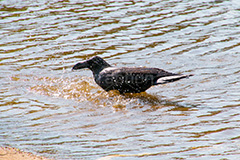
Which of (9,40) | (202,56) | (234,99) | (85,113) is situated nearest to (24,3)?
(9,40)

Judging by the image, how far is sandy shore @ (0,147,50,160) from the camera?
14.5 ft

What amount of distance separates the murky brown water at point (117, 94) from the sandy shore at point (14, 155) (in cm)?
28

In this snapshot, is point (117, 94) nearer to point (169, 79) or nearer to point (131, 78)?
point (131, 78)

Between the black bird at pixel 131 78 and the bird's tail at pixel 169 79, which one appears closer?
the bird's tail at pixel 169 79

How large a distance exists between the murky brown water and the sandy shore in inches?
11.0

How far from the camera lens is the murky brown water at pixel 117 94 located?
532cm

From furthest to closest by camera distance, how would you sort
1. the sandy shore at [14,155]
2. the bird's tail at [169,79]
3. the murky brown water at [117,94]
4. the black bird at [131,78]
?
the black bird at [131,78] → the bird's tail at [169,79] → the murky brown water at [117,94] → the sandy shore at [14,155]

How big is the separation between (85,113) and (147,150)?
6.22 feet

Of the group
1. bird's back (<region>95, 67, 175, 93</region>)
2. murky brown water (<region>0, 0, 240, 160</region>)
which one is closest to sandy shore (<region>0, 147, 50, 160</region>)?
murky brown water (<region>0, 0, 240, 160</region>)

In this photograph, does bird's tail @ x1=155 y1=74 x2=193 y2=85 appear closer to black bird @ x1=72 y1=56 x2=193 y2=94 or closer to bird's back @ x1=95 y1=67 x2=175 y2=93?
black bird @ x1=72 y1=56 x2=193 y2=94

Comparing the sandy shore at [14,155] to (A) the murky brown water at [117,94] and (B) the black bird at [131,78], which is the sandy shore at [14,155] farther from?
(B) the black bird at [131,78]

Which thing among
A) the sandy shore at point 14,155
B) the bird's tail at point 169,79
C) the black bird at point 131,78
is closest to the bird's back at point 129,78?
the black bird at point 131,78

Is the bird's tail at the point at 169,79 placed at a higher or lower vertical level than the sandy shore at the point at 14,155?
higher

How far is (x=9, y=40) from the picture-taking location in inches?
420
